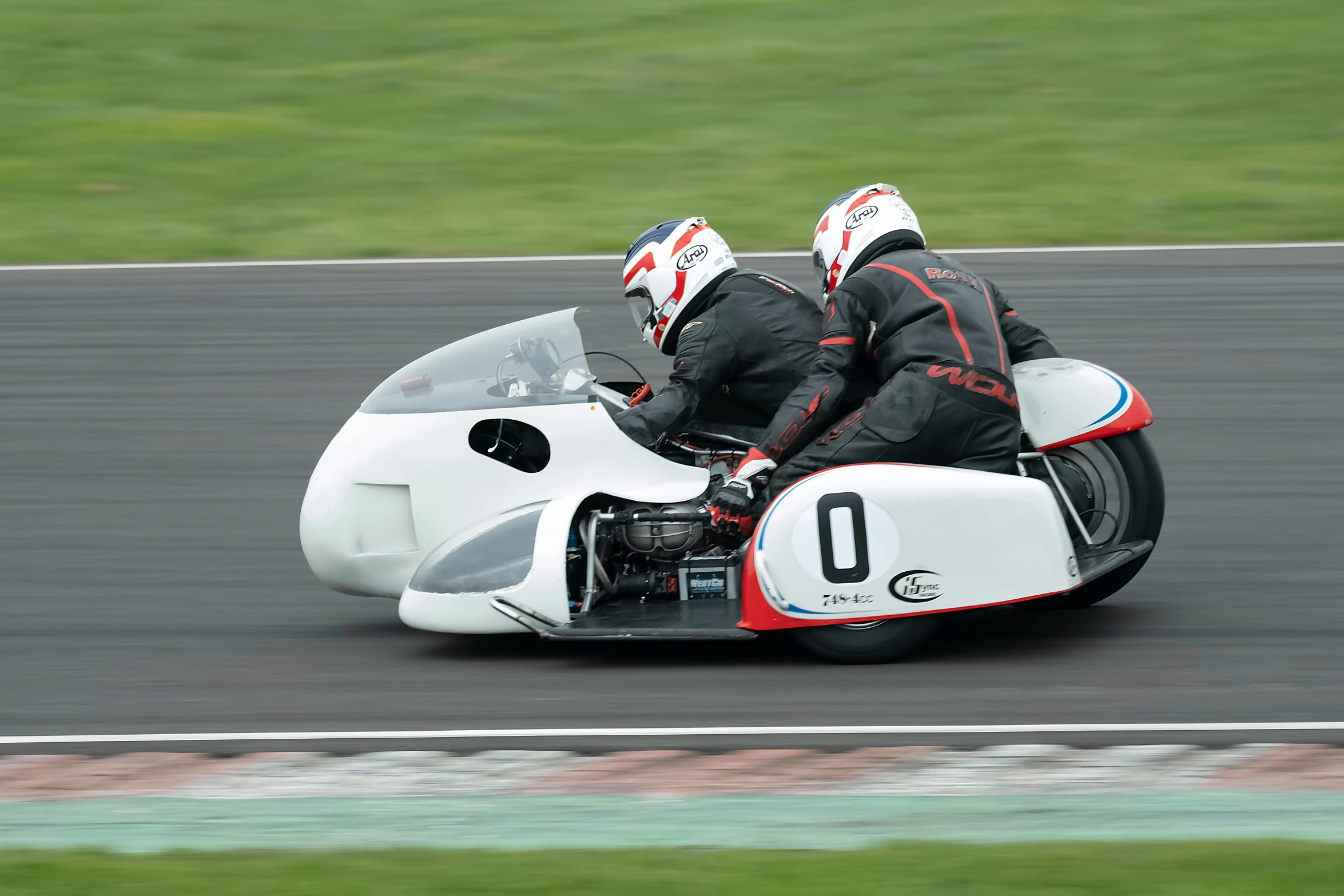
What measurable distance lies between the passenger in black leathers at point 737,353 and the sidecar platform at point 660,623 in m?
0.64

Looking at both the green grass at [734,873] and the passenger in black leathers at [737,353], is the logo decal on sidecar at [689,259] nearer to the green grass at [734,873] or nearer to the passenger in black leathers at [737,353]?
the passenger in black leathers at [737,353]

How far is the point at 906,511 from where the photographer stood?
19.6 ft

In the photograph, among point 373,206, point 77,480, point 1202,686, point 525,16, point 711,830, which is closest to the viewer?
point 711,830

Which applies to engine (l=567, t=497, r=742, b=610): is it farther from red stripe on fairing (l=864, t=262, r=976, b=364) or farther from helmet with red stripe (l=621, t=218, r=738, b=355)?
red stripe on fairing (l=864, t=262, r=976, b=364)

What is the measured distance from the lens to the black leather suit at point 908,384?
20.3ft

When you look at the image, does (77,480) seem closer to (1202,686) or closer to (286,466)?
(286,466)

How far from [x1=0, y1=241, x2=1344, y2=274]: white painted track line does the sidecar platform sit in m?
6.54

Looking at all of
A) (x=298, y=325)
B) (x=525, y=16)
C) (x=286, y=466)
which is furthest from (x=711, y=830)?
(x=525, y=16)

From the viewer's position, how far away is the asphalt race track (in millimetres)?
5961

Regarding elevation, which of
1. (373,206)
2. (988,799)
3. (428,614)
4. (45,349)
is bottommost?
(988,799)

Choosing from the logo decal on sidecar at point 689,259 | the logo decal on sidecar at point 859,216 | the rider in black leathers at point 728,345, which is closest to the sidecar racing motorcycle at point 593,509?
the rider in black leathers at point 728,345

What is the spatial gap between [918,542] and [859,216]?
1.39 metres

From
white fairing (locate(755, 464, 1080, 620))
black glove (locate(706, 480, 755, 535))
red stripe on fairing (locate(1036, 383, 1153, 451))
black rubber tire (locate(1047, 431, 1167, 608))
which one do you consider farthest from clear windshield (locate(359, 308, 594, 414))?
black rubber tire (locate(1047, 431, 1167, 608))

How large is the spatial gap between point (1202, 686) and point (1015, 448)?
1.08m
